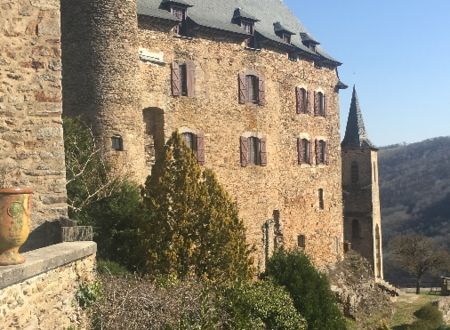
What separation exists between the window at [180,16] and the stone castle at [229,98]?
0.04 metres

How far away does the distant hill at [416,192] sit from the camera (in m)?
70.2

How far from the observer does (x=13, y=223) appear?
6152 millimetres

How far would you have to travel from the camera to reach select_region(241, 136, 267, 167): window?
81.6 ft

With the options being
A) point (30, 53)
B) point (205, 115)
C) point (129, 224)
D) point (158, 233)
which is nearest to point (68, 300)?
point (30, 53)

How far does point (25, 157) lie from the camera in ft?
28.3

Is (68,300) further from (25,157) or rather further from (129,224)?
(129,224)

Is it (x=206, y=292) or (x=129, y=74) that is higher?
(x=129, y=74)

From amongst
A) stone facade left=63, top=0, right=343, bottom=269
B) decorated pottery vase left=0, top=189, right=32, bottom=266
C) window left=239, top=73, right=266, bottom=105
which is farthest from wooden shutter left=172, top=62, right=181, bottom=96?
decorated pottery vase left=0, top=189, right=32, bottom=266

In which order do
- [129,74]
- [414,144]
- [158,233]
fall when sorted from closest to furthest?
[158,233] < [129,74] < [414,144]

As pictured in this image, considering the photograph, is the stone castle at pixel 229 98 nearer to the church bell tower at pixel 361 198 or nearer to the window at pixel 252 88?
the window at pixel 252 88

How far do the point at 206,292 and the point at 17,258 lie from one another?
18.0 ft

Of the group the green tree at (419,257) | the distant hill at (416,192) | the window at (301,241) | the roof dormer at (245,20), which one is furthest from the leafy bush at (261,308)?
the distant hill at (416,192)

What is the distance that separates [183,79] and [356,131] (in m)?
19.3

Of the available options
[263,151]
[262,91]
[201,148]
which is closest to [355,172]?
[263,151]
